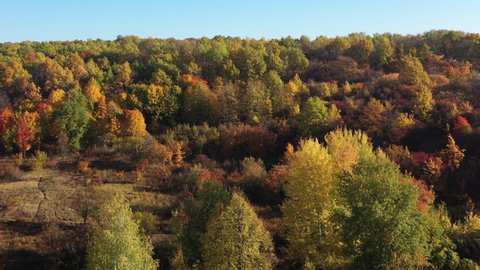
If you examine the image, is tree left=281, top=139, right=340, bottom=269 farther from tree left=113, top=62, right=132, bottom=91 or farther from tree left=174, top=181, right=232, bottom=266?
tree left=113, top=62, right=132, bottom=91

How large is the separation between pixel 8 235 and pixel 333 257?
30.2 metres

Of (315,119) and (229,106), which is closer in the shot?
(315,119)

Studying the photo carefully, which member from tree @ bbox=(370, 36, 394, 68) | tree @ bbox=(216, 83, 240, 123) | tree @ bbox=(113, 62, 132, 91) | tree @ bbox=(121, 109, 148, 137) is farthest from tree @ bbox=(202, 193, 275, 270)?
tree @ bbox=(370, 36, 394, 68)

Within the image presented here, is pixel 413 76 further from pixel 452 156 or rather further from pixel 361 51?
pixel 452 156

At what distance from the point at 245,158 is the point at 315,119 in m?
12.0

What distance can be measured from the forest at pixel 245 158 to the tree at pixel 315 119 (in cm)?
26

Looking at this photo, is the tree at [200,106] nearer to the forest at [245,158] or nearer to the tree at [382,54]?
the forest at [245,158]

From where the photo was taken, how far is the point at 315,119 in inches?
2409

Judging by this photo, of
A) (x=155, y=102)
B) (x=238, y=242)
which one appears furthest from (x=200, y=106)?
(x=238, y=242)

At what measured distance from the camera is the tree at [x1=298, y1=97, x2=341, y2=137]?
60.8m

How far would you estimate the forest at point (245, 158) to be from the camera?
1040 inches

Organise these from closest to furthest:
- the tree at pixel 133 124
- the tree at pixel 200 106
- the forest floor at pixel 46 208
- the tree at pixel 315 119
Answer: the forest floor at pixel 46 208
the tree at pixel 315 119
the tree at pixel 133 124
the tree at pixel 200 106

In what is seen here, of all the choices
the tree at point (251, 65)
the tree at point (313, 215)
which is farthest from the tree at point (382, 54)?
the tree at point (313, 215)

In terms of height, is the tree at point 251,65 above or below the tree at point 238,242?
above
